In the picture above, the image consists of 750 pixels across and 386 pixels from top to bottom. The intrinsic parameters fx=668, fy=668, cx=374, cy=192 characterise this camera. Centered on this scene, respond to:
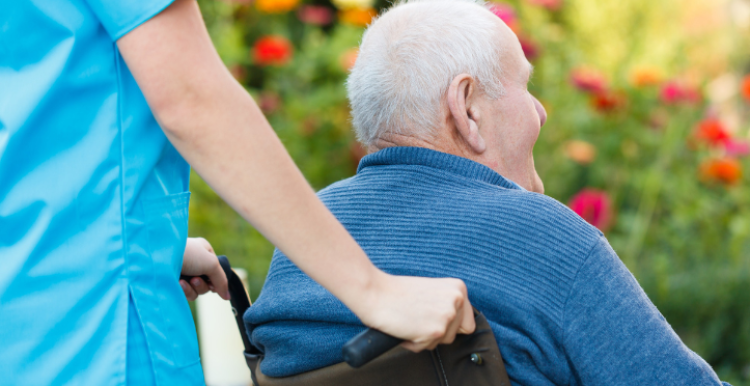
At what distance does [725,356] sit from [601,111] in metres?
1.31

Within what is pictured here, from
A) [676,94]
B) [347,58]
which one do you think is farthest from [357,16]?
[676,94]

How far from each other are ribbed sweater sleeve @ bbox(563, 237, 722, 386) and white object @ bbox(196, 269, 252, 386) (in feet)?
4.38

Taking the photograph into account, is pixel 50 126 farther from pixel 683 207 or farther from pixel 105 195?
pixel 683 207

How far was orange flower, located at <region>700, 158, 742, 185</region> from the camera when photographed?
124 inches

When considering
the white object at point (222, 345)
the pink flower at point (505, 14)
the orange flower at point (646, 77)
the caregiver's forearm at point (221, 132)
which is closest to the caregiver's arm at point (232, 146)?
the caregiver's forearm at point (221, 132)

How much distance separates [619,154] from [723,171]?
2.17 feet

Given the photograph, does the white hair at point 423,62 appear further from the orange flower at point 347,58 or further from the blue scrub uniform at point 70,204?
the orange flower at point 347,58

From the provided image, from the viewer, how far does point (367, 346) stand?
0.82 m

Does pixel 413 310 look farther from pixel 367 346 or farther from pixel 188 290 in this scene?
pixel 188 290

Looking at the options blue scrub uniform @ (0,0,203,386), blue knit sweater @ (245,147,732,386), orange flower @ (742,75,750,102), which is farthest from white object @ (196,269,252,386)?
orange flower @ (742,75,750,102)

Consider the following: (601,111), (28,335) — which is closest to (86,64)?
(28,335)

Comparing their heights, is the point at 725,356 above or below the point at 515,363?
below

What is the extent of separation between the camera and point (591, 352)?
1.15 metres

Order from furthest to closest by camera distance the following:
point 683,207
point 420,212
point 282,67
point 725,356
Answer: point 282,67 < point 683,207 < point 725,356 < point 420,212
